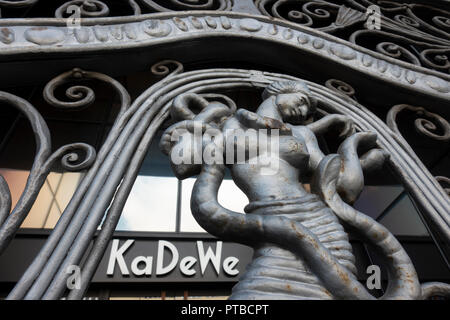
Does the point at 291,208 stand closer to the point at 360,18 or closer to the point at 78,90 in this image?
the point at 78,90

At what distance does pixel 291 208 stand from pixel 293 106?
0.28m

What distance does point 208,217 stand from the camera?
→ 549 millimetres

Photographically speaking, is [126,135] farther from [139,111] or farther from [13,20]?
[13,20]

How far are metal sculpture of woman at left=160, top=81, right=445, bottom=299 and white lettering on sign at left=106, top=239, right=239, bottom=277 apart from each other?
1347 millimetres

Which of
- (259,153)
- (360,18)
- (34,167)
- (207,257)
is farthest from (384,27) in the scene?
(207,257)

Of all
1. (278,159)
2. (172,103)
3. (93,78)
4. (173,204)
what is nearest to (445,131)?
(278,159)

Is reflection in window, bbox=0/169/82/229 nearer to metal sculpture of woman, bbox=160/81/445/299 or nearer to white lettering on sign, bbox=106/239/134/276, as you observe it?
white lettering on sign, bbox=106/239/134/276

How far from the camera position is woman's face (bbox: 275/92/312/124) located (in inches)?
30.5

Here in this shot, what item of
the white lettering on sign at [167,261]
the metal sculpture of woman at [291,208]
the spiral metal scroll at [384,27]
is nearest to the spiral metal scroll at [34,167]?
the metal sculpture of woman at [291,208]

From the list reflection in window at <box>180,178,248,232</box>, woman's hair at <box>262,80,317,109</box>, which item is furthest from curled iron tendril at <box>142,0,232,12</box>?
reflection in window at <box>180,178,248,232</box>

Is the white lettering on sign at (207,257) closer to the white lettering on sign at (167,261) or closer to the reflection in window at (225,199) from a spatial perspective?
the white lettering on sign at (167,261)

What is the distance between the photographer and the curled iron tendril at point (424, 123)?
2.99 ft

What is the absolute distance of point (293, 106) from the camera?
78 centimetres

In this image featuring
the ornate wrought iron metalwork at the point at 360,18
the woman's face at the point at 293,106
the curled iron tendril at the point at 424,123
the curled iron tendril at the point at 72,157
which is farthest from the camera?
the ornate wrought iron metalwork at the point at 360,18
